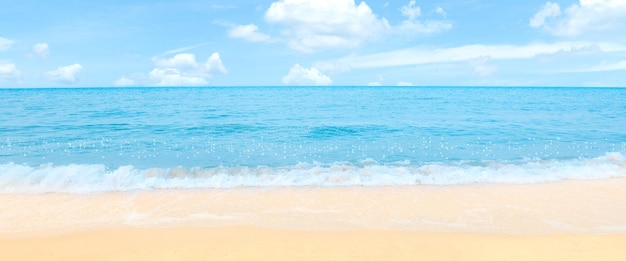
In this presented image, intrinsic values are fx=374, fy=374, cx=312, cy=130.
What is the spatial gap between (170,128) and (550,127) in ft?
65.3

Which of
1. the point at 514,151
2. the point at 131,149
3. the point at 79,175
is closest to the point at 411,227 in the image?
the point at 79,175

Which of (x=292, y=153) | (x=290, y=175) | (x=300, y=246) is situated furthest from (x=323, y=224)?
(x=292, y=153)

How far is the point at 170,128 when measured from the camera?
1908 cm

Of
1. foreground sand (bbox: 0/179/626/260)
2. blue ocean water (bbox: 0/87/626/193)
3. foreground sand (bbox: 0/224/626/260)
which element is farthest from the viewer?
blue ocean water (bbox: 0/87/626/193)

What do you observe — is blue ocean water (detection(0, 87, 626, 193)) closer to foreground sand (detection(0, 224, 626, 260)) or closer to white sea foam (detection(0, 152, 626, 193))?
white sea foam (detection(0, 152, 626, 193))

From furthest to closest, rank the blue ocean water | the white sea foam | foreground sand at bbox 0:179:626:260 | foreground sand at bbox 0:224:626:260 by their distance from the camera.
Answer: the blue ocean water, the white sea foam, foreground sand at bbox 0:179:626:260, foreground sand at bbox 0:224:626:260

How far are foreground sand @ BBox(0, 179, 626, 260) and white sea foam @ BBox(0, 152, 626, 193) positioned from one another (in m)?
0.57

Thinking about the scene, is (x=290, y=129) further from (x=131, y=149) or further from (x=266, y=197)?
(x=266, y=197)

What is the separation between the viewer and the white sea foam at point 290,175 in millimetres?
8617

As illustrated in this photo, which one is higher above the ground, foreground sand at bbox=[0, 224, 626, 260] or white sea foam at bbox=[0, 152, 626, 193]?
white sea foam at bbox=[0, 152, 626, 193]

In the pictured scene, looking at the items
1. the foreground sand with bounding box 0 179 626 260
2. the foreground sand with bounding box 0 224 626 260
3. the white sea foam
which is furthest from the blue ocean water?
the foreground sand with bounding box 0 224 626 260

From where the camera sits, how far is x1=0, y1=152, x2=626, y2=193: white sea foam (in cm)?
862

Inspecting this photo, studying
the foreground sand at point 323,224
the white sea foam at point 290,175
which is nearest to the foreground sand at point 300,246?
the foreground sand at point 323,224

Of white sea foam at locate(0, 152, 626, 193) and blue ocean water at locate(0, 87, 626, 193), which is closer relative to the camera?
white sea foam at locate(0, 152, 626, 193)
